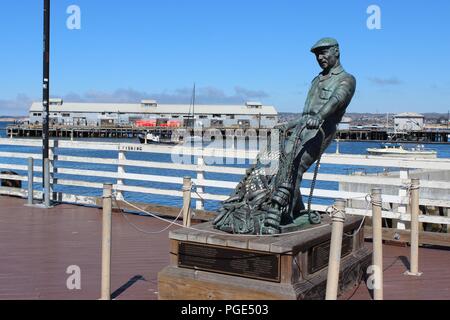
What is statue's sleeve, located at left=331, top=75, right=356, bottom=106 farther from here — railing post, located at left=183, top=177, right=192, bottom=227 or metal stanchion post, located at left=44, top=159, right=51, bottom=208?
metal stanchion post, located at left=44, top=159, right=51, bottom=208

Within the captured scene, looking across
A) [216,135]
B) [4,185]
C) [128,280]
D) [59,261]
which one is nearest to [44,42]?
[4,185]

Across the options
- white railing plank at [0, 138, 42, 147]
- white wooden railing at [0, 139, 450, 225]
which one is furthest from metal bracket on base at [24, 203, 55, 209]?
white railing plank at [0, 138, 42, 147]

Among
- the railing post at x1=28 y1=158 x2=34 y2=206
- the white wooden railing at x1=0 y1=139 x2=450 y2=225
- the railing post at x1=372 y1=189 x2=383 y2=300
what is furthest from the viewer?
the railing post at x1=28 y1=158 x2=34 y2=206

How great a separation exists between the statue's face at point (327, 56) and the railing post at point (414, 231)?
1.99 m

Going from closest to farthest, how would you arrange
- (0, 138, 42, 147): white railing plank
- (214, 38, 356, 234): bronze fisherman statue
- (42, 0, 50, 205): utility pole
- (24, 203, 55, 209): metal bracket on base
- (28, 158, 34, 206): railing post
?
(214, 38, 356, 234): bronze fisherman statue → (42, 0, 50, 205): utility pole → (24, 203, 55, 209): metal bracket on base → (28, 158, 34, 206): railing post → (0, 138, 42, 147): white railing plank

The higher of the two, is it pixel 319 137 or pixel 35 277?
pixel 319 137

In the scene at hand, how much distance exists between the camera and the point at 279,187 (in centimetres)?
568

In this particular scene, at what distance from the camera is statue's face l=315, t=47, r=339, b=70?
6.07 metres

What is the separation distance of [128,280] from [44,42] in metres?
6.71

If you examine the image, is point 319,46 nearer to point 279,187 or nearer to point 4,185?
point 279,187

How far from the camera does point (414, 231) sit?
693 centimetres

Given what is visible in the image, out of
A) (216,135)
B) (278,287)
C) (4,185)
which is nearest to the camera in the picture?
(278,287)

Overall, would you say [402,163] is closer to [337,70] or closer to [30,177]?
[337,70]

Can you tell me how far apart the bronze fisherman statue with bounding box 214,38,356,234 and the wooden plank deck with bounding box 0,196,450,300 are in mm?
1142
